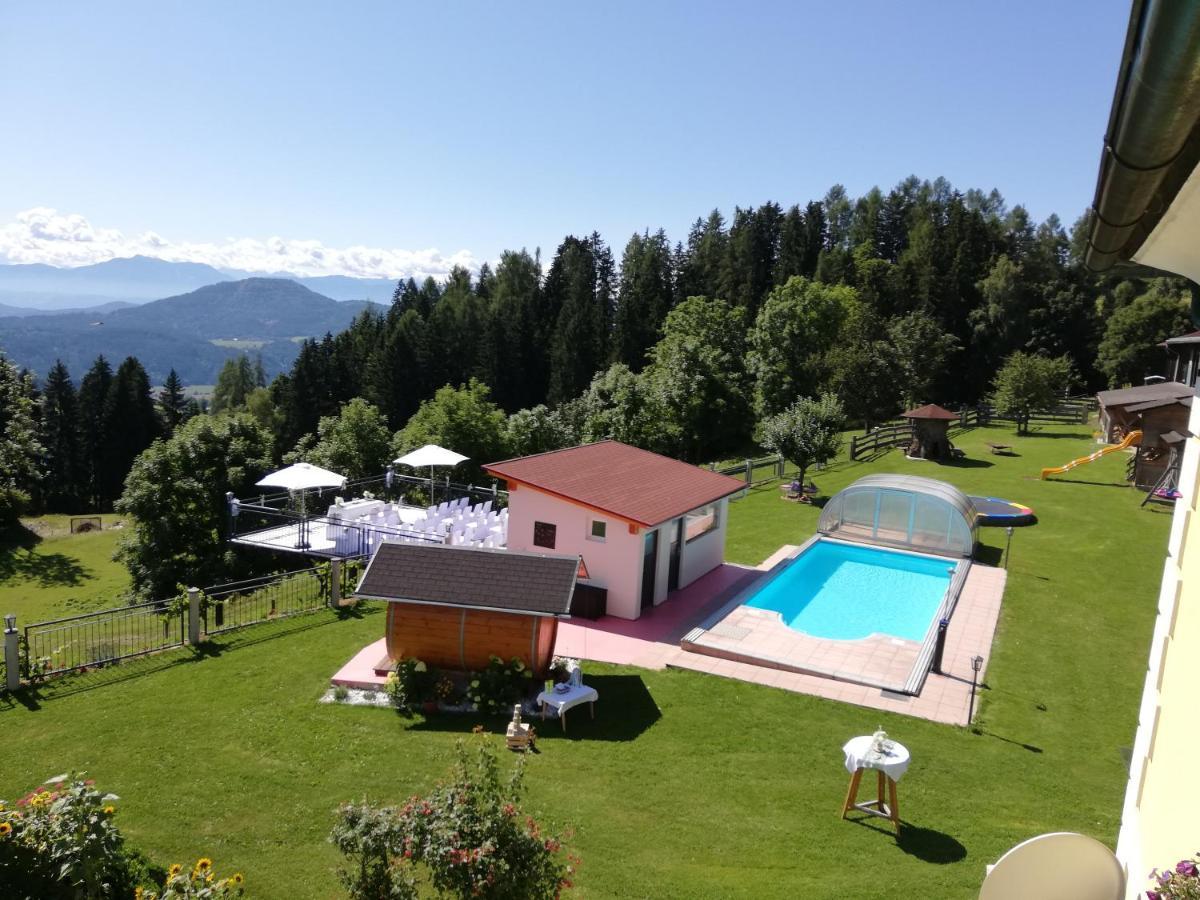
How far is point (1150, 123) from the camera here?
2.00 meters

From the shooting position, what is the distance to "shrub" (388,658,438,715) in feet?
39.1

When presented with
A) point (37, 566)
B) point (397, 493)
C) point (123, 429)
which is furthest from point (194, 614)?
point (123, 429)

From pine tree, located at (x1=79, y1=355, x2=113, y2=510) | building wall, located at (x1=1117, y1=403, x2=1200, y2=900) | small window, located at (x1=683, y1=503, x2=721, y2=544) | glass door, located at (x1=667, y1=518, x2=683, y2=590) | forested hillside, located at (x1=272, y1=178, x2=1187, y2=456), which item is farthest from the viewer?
pine tree, located at (x1=79, y1=355, x2=113, y2=510)

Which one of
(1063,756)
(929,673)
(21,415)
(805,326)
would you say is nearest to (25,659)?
(929,673)

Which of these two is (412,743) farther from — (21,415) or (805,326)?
(805,326)

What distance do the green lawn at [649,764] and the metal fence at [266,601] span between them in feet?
3.90

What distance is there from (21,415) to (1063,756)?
36820 millimetres

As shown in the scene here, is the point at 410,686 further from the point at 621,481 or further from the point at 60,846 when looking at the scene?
the point at 621,481

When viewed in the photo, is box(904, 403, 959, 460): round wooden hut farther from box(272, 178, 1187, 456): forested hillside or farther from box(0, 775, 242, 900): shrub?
box(0, 775, 242, 900): shrub

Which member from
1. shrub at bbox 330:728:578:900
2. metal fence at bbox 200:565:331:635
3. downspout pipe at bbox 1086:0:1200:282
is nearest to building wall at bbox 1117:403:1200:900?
downspout pipe at bbox 1086:0:1200:282

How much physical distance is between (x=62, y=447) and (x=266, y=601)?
190 feet

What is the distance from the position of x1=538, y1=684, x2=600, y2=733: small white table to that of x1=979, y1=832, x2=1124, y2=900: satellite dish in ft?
23.3

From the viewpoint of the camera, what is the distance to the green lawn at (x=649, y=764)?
319 inches

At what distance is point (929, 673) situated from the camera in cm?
1362
